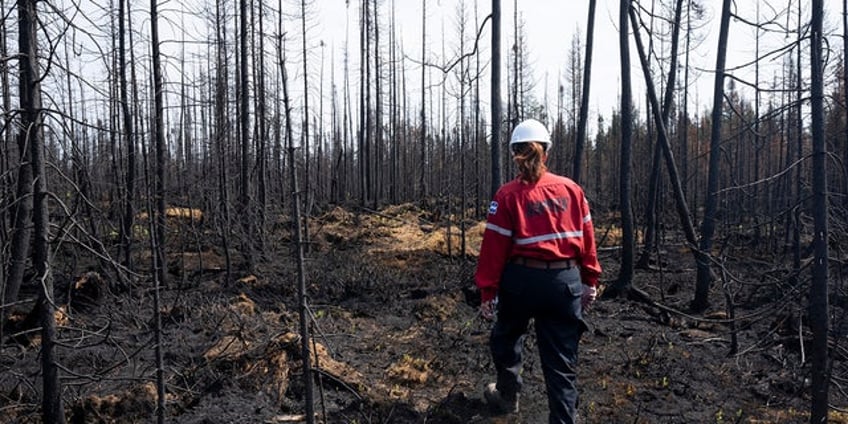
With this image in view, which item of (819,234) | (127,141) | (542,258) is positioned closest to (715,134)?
(819,234)

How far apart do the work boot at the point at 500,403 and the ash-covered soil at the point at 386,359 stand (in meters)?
0.08

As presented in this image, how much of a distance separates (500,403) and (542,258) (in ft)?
4.79

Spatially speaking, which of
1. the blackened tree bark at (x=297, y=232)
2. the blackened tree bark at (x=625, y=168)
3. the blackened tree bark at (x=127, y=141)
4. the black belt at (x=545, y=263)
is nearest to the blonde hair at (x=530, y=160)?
the black belt at (x=545, y=263)

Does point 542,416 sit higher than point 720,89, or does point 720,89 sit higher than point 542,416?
point 720,89

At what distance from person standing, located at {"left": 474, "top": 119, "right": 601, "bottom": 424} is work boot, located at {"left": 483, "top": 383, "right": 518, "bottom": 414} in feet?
2.42

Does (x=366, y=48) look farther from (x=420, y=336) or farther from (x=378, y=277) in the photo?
(x=420, y=336)

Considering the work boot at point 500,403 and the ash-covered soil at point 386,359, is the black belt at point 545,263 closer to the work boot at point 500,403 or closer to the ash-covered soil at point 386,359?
the ash-covered soil at point 386,359

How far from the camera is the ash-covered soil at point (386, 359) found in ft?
14.2

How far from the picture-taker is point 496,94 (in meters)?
7.78

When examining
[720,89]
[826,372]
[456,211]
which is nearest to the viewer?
[826,372]

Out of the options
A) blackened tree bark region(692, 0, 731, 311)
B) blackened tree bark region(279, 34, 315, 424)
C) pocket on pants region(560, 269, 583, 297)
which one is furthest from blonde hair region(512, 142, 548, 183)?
blackened tree bark region(692, 0, 731, 311)

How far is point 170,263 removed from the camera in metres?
11.7

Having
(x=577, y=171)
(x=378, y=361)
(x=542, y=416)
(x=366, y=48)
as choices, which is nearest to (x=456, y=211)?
(x=366, y=48)

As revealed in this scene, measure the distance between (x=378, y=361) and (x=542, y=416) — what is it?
2.25m
